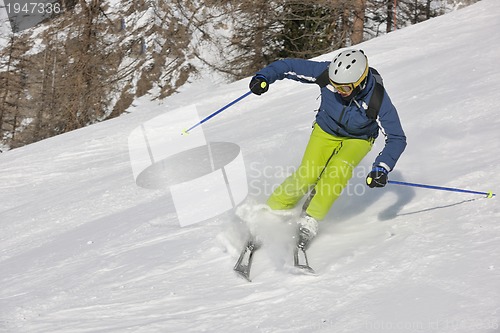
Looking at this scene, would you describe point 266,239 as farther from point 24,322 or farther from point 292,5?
point 292,5

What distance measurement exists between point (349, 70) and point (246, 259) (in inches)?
59.0

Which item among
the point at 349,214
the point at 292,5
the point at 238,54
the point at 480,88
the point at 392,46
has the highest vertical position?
the point at 349,214

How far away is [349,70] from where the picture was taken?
4.00m

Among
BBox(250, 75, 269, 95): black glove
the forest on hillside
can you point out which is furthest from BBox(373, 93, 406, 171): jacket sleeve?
the forest on hillside

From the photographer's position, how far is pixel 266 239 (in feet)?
13.9

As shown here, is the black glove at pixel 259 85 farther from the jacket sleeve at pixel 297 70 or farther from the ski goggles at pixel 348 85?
the ski goggles at pixel 348 85

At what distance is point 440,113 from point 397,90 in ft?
4.66

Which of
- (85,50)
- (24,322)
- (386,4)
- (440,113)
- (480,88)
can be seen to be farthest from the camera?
(85,50)

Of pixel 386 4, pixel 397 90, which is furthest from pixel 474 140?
pixel 386 4

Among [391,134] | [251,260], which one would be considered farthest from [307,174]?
[251,260]

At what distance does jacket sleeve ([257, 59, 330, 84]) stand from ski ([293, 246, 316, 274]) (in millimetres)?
1315

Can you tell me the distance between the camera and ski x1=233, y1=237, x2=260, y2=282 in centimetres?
388

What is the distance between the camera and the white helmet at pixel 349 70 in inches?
157

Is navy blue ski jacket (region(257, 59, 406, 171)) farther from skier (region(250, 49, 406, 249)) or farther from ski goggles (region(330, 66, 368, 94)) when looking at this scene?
ski goggles (region(330, 66, 368, 94))
